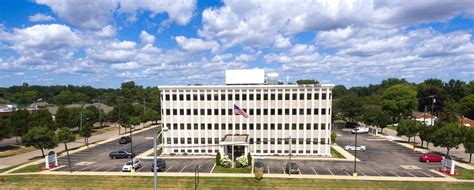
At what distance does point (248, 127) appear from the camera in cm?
5972

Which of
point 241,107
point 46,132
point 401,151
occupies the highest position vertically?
point 241,107

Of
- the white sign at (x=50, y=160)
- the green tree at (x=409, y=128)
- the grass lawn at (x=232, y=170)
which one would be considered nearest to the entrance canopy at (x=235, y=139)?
the grass lawn at (x=232, y=170)

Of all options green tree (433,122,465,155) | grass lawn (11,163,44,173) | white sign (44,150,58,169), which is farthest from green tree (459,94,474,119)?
grass lawn (11,163,44,173)

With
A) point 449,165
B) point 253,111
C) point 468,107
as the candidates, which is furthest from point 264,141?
point 468,107

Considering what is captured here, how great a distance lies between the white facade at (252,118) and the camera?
5844cm

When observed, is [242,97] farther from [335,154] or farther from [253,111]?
[335,154]

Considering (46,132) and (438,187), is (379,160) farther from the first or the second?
(46,132)

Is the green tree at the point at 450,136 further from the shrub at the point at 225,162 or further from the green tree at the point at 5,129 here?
the green tree at the point at 5,129

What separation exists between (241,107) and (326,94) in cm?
1729

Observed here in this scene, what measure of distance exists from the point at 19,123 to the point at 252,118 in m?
59.9

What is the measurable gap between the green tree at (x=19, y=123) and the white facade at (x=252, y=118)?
133 feet

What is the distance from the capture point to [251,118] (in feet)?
195

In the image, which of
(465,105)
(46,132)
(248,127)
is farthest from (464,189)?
(465,105)

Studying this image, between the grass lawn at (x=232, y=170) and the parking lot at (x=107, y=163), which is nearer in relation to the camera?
the grass lawn at (x=232, y=170)
